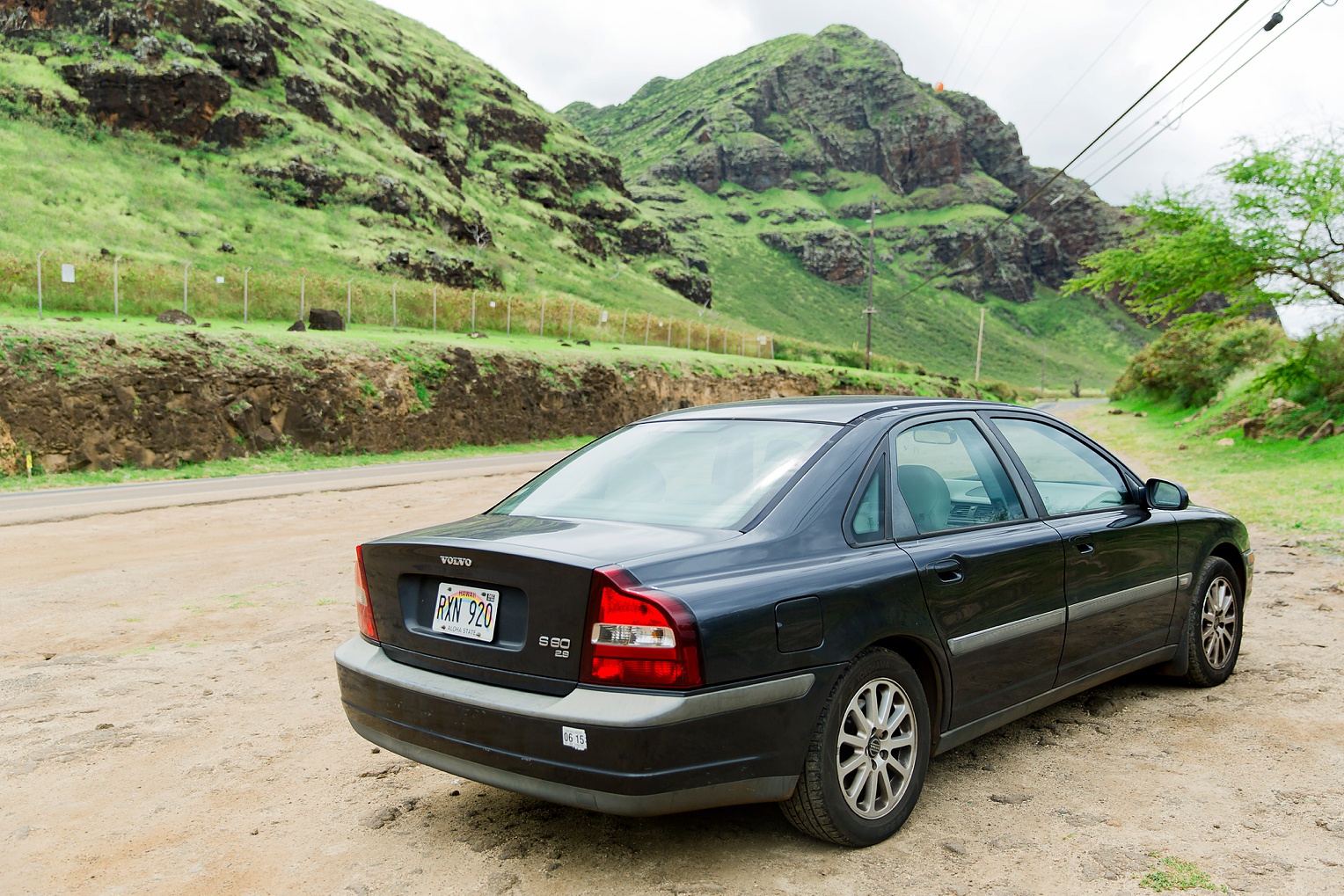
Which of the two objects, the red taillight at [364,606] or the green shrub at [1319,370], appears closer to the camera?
the red taillight at [364,606]

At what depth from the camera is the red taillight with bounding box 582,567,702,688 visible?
277cm

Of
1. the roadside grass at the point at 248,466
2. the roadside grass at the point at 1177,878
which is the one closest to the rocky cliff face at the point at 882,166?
the roadside grass at the point at 248,466

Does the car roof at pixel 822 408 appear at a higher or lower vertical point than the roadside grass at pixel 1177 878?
higher

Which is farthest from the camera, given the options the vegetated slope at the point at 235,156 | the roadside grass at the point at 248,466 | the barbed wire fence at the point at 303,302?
the vegetated slope at the point at 235,156

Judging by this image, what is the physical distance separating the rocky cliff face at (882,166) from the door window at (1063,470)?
14861cm

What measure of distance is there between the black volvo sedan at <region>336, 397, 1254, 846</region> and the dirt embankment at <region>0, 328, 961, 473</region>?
19583 mm

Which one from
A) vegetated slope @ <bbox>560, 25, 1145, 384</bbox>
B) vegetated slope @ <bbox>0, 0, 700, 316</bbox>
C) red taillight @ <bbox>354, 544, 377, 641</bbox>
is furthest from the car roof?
vegetated slope @ <bbox>560, 25, 1145, 384</bbox>

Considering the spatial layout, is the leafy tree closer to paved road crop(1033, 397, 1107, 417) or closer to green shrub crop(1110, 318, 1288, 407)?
green shrub crop(1110, 318, 1288, 407)

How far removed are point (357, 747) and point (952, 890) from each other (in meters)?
2.74

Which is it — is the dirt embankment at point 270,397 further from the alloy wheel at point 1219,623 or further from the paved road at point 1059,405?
the paved road at point 1059,405

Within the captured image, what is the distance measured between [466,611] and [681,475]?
102 cm

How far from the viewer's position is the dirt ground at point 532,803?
3096 mm

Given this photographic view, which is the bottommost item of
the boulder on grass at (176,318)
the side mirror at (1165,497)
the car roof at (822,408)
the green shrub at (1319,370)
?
the side mirror at (1165,497)

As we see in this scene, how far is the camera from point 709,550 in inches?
118
